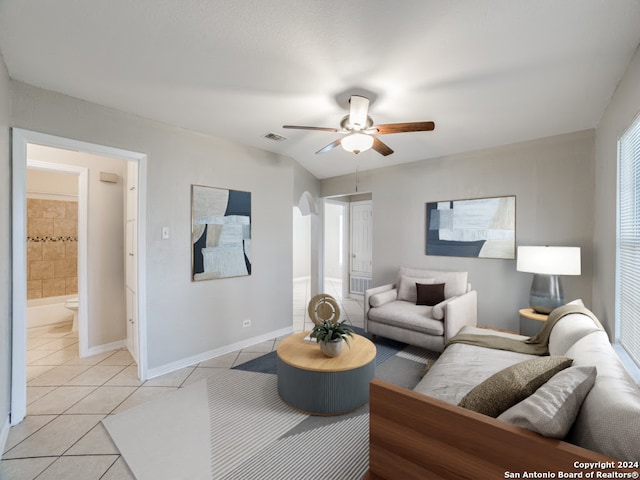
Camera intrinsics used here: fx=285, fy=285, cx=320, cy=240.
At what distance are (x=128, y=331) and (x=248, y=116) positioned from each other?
2843 millimetres

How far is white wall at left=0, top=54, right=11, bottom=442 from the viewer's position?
1.88 m

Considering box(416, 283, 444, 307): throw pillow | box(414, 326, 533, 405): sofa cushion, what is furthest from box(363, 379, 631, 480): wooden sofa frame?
box(416, 283, 444, 307): throw pillow

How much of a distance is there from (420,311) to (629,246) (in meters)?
1.86

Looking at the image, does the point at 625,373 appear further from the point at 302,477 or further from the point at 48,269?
the point at 48,269

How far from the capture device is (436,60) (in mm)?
1885

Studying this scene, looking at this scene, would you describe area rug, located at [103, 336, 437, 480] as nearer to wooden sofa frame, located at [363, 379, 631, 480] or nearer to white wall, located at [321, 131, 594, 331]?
wooden sofa frame, located at [363, 379, 631, 480]

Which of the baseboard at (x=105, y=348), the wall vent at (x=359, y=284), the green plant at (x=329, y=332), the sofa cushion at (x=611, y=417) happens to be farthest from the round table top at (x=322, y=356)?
the wall vent at (x=359, y=284)

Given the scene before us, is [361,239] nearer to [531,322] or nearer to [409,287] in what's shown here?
[409,287]

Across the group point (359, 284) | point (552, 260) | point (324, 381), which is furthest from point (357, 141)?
point (359, 284)

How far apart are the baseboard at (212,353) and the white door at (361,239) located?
98.1 inches

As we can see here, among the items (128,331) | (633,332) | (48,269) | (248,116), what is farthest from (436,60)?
(48,269)

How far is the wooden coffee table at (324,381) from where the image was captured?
211 cm

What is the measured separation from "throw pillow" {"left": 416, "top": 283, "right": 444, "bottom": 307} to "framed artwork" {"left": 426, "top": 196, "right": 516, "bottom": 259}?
59cm

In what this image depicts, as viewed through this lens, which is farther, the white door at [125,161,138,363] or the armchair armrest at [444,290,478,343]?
the armchair armrest at [444,290,478,343]
